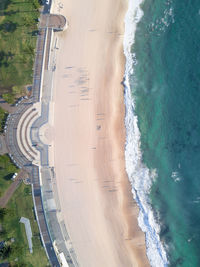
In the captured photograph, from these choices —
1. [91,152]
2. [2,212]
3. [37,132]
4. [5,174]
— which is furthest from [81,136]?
[2,212]

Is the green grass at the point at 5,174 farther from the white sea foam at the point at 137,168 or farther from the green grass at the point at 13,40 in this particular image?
the white sea foam at the point at 137,168

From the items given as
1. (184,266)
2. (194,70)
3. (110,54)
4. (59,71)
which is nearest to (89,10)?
(110,54)

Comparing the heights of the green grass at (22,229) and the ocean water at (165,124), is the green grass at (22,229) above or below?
below

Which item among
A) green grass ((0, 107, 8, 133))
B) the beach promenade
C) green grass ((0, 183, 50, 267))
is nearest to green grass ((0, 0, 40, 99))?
the beach promenade

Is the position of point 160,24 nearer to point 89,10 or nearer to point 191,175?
point 89,10

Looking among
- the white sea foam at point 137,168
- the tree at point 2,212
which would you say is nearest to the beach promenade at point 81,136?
the white sea foam at point 137,168

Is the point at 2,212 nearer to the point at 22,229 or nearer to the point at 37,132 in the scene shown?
the point at 22,229

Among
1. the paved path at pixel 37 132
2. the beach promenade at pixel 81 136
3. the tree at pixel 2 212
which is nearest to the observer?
the tree at pixel 2 212
